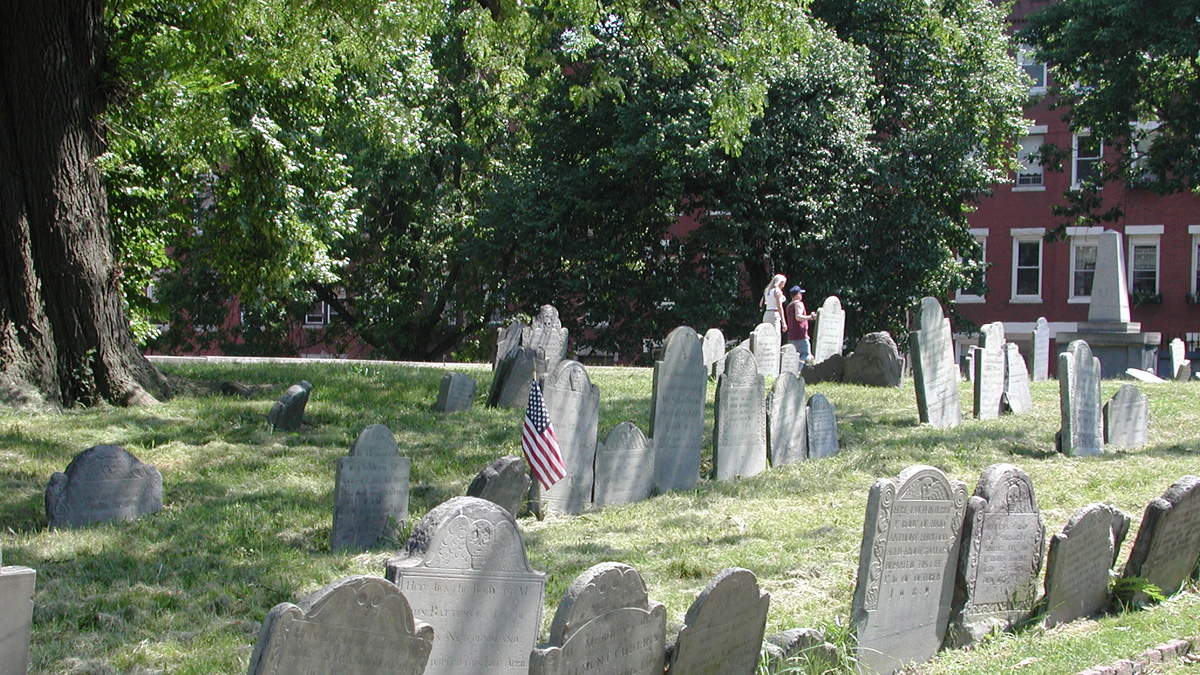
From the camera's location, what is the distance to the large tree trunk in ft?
34.7

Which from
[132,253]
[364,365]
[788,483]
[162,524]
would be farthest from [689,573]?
[132,253]

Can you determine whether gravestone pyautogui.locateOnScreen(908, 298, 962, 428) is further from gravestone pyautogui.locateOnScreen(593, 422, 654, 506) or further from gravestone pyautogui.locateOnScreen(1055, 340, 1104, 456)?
gravestone pyautogui.locateOnScreen(593, 422, 654, 506)

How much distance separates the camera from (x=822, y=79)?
24.1 metres

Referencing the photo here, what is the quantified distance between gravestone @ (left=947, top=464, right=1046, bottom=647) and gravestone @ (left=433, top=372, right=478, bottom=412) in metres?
6.79

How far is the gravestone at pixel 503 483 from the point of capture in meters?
7.22

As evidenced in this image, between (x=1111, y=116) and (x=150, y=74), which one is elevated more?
(x=1111, y=116)

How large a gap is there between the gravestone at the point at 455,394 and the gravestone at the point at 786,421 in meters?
3.51

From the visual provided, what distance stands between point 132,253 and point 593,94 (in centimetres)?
686

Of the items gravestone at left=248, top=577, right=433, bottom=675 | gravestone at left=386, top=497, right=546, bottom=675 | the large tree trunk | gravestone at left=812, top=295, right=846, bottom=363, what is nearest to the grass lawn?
the large tree trunk

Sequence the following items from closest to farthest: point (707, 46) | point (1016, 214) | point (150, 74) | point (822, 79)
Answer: point (150, 74), point (707, 46), point (822, 79), point (1016, 214)

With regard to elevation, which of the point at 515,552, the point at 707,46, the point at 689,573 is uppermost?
the point at 707,46

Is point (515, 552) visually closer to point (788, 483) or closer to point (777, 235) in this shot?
point (788, 483)

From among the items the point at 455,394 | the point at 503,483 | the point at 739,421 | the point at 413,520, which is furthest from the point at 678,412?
the point at 455,394

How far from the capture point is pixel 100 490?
7109 mm
